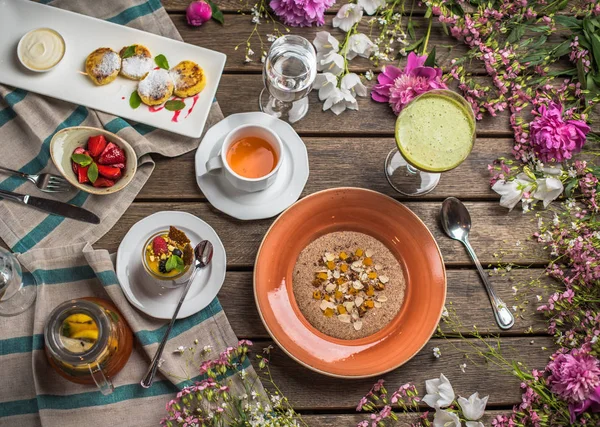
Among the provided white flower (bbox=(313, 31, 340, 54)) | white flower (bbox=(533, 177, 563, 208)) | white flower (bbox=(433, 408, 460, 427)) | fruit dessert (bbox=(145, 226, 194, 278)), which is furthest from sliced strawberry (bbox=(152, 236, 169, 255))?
white flower (bbox=(533, 177, 563, 208))

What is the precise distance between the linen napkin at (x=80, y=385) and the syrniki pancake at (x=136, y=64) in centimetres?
46

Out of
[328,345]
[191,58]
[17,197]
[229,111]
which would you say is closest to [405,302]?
[328,345]

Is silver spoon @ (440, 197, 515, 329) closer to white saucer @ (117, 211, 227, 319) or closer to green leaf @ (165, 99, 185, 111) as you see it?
white saucer @ (117, 211, 227, 319)

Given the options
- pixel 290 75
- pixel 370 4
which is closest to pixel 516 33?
pixel 370 4

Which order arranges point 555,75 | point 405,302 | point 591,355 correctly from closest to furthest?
point 591,355, point 405,302, point 555,75

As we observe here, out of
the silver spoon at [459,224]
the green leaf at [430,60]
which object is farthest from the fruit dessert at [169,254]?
the green leaf at [430,60]

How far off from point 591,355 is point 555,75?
29.6 inches

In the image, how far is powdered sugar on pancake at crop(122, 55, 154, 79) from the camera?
1.52 m

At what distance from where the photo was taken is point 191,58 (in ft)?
5.07

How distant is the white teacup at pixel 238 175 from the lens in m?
1.42

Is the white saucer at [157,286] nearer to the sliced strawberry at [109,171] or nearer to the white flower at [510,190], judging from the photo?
the sliced strawberry at [109,171]

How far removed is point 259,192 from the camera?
1490mm

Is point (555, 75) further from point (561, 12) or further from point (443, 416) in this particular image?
point (443, 416)

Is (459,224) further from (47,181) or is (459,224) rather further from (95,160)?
(47,181)
